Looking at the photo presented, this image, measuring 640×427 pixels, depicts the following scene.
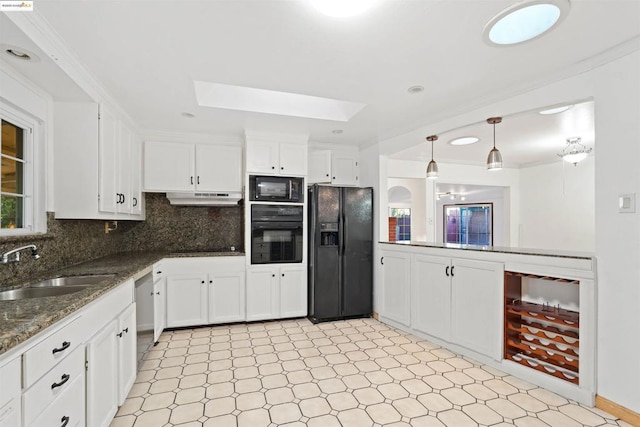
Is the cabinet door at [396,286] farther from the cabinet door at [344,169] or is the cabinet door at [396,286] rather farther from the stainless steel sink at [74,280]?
the stainless steel sink at [74,280]

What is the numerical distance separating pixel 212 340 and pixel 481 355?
2609mm

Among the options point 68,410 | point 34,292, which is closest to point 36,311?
point 68,410

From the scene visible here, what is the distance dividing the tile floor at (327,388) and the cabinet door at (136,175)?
4.94 feet

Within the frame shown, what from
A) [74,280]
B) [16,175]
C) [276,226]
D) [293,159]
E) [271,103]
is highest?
[271,103]

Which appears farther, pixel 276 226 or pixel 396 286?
pixel 276 226

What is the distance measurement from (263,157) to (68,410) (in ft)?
9.62

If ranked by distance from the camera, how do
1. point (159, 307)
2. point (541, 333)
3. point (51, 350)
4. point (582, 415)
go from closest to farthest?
point (51, 350), point (582, 415), point (541, 333), point (159, 307)

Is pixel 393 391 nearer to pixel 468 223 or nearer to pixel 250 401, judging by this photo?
pixel 250 401

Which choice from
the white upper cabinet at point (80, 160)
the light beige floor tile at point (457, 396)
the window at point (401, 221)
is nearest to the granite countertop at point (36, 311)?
the white upper cabinet at point (80, 160)

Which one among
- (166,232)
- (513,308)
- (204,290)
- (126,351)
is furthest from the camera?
(166,232)

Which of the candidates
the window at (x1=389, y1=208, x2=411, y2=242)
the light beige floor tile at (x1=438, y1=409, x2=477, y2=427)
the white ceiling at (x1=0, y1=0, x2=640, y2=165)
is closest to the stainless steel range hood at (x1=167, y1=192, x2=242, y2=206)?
the white ceiling at (x1=0, y1=0, x2=640, y2=165)

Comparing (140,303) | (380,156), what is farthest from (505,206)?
(140,303)

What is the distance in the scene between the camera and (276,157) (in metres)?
3.89

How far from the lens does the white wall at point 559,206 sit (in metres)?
5.37
